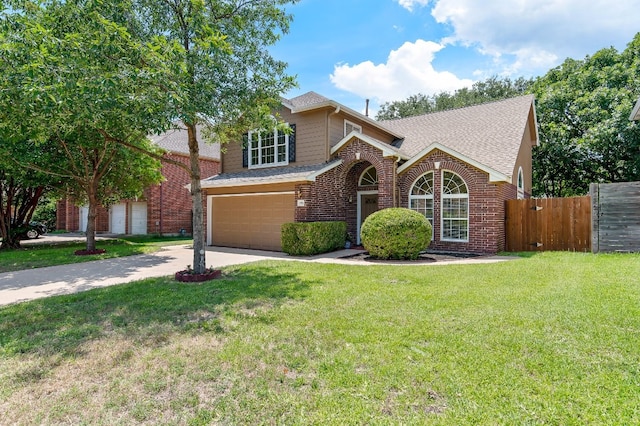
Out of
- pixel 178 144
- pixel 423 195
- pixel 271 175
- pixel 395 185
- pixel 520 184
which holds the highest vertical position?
pixel 178 144

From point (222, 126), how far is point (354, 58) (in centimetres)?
1061

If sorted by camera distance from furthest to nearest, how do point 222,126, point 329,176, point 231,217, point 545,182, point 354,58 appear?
1. point 545,182
2. point 354,58
3. point 231,217
4. point 329,176
5. point 222,126

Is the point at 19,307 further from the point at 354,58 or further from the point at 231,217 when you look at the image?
the point at 354,58

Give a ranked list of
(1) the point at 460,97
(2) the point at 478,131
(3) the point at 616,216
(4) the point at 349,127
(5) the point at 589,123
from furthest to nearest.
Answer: (1) the point at 460,97 → (5) the point at 589,123 → (4) the point at 349,127 → (2) the point at 478,131 → (3) the point at 616,216

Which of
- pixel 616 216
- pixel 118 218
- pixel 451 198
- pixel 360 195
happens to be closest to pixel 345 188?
pixel 360 195

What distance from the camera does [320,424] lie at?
99.3 inches

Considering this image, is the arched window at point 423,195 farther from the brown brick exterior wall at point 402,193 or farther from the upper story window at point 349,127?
the upper story window at point 349,127

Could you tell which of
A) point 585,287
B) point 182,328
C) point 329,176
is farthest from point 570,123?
point 182,328

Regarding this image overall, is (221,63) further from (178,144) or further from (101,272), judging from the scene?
(178,144)

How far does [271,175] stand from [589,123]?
17.1 m

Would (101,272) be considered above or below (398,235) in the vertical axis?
below

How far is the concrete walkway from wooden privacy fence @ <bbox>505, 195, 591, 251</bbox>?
2.07 metres

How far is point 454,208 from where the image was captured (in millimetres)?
12031

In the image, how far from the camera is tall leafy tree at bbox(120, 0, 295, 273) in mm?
6891
